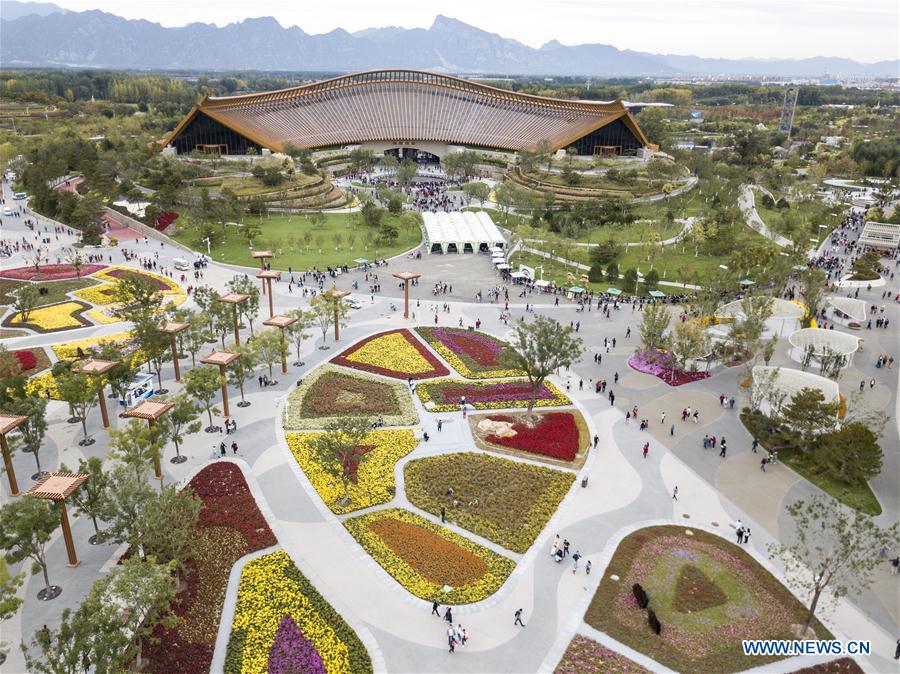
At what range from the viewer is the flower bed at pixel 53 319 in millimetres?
46875

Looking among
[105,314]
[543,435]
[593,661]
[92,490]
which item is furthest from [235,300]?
[593,661]

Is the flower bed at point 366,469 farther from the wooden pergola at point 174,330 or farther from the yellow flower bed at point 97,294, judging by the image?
the yellow flower bed at point 97,294

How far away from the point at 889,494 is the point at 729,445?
7203mm

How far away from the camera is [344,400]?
3741 cm

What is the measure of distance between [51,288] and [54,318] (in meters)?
8.18

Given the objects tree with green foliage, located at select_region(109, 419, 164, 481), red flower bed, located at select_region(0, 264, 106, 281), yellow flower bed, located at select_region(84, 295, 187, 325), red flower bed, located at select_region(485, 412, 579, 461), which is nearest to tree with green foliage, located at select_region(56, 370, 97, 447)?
tree with green foliage, located at select_region(109, 419, 164, 481)

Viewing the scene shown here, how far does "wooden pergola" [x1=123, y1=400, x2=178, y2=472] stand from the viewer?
2857cm

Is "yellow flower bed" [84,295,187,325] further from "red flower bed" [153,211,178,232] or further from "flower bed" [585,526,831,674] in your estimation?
"flower bed" [585,526,831,674]

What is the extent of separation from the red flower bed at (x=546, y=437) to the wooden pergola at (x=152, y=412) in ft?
52.5

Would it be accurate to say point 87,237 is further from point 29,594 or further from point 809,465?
point 809,465

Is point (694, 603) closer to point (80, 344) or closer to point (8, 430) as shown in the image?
point (8, 430)

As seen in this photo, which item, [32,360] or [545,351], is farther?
[32,360]

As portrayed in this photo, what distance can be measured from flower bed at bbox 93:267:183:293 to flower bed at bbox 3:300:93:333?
6947mm

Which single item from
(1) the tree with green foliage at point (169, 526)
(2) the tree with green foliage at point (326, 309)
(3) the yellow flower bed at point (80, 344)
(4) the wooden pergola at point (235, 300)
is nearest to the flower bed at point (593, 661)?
(1) the tree with green foliage at point (169, 526)
